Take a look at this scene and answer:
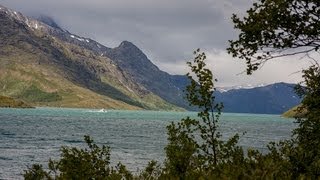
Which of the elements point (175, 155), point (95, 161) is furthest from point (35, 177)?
point (175, 155)

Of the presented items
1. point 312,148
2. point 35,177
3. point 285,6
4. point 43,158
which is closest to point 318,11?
→ point 285,6

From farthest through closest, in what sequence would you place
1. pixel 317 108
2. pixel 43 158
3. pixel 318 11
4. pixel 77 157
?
1. pixel 43 158
2. pixel 77 157
3. pixel 317 108
4. pixel 318 11

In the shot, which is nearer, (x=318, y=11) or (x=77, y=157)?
(x=318, y=11)

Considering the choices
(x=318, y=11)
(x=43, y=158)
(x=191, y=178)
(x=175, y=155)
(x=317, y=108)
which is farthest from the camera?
(x=43, y=158)

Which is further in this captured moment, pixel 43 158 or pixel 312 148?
pixel 43 158

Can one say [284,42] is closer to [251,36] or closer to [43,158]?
[251,36]

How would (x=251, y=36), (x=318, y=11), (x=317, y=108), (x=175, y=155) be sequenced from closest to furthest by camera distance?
1. (x=318, y=11)
2. (x=251, y=36)
3. (x=317, y=108)
4. (x=175, y=155)

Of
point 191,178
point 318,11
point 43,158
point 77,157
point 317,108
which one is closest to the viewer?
point 191,178

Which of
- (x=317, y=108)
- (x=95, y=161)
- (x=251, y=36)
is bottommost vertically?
(x=95, y=161)

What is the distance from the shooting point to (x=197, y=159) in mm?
19125

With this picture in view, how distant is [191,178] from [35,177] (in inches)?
686

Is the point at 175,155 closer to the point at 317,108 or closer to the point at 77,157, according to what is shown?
the point at 77,157

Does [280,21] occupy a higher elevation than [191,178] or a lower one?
higher

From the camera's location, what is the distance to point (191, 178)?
14.2 meters
